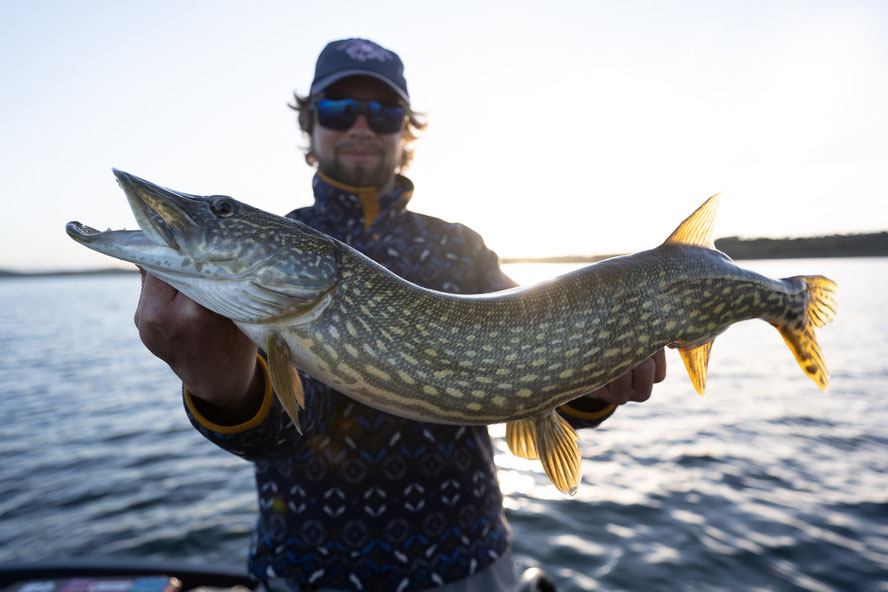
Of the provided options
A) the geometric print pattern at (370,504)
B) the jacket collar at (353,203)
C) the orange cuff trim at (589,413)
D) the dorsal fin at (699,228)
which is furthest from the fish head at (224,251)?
the dorsal fin at (699,228)

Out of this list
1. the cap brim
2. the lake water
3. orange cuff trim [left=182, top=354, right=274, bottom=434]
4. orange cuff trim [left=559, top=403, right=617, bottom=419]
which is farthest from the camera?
Answer: the lake water

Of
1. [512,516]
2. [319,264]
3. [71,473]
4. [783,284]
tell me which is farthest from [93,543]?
[783,284]

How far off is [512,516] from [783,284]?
217 inches

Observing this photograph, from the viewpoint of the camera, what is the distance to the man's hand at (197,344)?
167cm

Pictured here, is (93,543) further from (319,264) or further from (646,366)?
(646,366)

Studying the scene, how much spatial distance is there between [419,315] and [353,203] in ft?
4.63

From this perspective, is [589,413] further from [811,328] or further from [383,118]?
[383,118]

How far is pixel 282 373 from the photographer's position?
5.60 feet

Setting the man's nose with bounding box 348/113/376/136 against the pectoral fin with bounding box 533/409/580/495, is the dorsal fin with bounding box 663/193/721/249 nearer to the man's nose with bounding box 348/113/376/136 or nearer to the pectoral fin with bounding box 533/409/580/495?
the pectoral fin with bounding box 533/409/580/495

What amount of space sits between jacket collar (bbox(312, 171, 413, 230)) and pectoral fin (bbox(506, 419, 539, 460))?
1.53m

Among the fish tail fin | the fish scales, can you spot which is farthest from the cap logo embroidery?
the fish tail fin

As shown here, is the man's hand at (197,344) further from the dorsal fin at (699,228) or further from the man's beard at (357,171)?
the dorsal fin at (699,228)

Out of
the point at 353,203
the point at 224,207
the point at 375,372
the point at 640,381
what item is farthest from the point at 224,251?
the point at 640,381

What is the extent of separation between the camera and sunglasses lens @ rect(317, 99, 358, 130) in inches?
125
